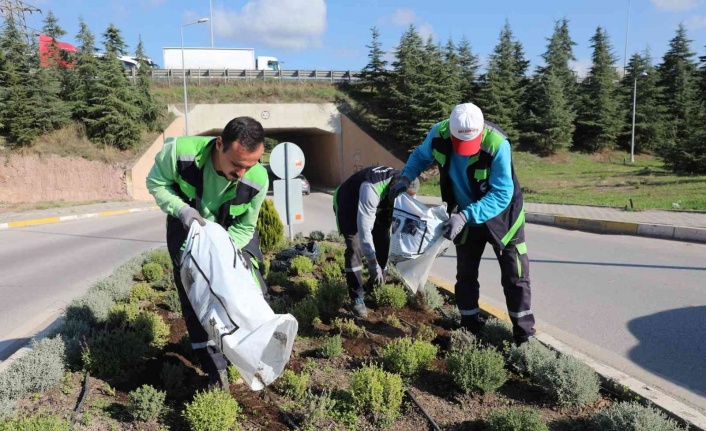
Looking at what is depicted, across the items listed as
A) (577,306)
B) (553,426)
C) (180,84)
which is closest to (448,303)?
(577,306)

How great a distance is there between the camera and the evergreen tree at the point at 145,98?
26.1 m

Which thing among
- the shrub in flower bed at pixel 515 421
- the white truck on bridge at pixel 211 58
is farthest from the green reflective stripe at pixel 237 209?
the white truck on bridge at pixel 211 58

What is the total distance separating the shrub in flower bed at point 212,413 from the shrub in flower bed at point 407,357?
1108 millimetres

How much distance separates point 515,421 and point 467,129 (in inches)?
72.7

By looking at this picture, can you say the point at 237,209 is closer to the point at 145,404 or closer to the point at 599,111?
the point at 145,404

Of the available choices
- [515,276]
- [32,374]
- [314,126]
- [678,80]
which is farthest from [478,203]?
[678,80]

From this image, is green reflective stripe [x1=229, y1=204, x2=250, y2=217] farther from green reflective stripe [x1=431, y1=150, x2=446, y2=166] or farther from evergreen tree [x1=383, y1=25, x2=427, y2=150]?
evergreen tree [x1=383, y1=25, x2=427, y2=150]

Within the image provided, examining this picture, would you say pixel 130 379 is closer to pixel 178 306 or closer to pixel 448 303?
pixel 178 306

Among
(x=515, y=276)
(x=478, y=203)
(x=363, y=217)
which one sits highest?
(x=478, y=203)

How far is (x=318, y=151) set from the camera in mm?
35219

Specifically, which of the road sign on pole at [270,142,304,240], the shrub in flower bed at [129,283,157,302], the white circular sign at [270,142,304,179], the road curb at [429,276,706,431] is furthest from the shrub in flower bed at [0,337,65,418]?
the white circular sign at [270,142,304,179]

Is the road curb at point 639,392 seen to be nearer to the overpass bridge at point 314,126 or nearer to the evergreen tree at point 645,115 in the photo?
the overpass bridge at point 314,126

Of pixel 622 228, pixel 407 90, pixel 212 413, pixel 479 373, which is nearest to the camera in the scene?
pixel 212 413

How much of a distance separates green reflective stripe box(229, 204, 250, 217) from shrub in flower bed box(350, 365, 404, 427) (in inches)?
50.8
